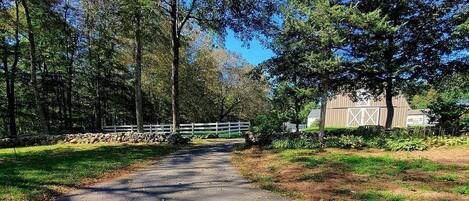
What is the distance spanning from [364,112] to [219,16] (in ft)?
82.0

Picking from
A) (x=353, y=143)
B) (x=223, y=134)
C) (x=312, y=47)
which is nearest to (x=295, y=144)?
(x=353, y=143)

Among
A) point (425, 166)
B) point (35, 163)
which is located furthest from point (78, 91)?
point (425, 166)

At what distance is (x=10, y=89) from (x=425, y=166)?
99.5 ft

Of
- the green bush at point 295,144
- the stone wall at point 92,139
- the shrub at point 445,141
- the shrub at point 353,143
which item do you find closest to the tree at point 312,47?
the green bush at point 295,144

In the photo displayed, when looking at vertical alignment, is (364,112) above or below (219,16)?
below

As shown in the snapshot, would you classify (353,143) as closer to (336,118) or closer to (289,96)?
(289,96)

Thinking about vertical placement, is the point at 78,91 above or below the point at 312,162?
above

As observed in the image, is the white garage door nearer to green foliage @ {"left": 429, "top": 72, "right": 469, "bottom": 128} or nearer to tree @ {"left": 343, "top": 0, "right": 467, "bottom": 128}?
green foliage @ {"left": 429, "top": 72, "right": 469, "bottom": 128}

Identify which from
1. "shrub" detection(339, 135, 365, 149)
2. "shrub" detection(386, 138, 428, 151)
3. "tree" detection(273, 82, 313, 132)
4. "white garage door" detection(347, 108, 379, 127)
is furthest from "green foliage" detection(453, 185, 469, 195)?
"white garage door" detection(347, 108, 379, 127)

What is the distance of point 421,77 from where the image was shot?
17.7m

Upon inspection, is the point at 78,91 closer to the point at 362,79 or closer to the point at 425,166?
the point at 362,79

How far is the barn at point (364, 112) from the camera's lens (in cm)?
3850

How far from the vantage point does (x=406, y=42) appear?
17.3 metres

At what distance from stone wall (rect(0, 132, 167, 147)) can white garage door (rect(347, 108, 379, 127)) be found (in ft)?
85.8
